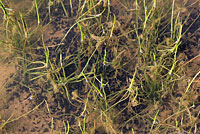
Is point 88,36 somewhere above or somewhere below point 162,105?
above

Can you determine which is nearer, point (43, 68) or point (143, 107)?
point (143, 107)

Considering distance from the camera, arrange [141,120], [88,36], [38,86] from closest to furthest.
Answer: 1. [141,120]
2. [38,86]
3. [88,36]

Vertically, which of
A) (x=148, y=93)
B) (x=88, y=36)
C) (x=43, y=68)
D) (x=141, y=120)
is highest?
(x=88, y=36)

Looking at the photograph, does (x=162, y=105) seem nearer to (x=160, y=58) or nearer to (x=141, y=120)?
(x=141, y=120)

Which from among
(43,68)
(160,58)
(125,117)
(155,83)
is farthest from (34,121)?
(160,58)

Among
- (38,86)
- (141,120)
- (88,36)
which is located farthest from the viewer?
(88,36)

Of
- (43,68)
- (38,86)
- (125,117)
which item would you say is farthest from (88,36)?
(125,117)
